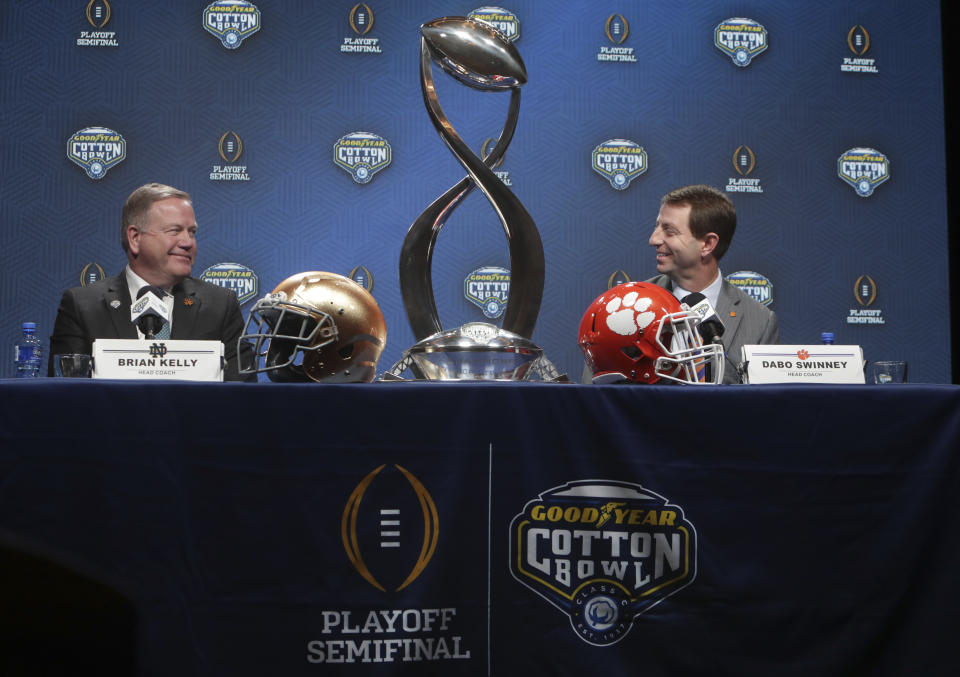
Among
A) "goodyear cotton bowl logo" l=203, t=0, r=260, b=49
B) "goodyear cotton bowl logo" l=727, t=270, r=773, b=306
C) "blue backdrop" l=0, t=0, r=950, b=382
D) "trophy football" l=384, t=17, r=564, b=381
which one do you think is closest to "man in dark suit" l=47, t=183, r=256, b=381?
"blue backdrop" l=0, t=0, r=950, b=382

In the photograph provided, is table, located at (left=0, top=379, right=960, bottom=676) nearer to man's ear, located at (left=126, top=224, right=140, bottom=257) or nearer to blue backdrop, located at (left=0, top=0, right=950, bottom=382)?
man's ear, located at (left=126, top=224, right=140, bottom=257)

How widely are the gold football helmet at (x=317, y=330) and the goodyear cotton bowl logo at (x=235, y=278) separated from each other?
6.96 ft

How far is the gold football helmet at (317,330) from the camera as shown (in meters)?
1.47

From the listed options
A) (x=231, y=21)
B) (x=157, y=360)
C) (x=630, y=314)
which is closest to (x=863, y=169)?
(x=630, y=314)

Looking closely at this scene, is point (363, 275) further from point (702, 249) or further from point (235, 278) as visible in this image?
point (702, 249)

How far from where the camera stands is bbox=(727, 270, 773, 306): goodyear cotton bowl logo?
3676 mm

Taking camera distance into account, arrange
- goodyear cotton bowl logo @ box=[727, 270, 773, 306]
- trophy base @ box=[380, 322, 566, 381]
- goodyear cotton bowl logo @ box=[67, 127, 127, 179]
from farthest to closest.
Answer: goodyear cotton bowl logo @ box=[727, 270, 773, 306], goodyear cotton bowl logo @ box=[67, 127, 127, 179], trophy base @ box=[380, 322, 566, 381]

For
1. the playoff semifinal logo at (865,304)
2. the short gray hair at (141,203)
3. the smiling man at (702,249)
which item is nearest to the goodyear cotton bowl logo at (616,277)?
the smiling man at (702,249)

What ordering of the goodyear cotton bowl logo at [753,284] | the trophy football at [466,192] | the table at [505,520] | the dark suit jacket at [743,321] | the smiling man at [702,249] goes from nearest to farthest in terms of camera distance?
the table at [505,520] < the trophy football at [466,192] < the dark suit jacket at [743,321] < the smiling man at [702,249] < the goodyear cotton bowl logo at [753,284]

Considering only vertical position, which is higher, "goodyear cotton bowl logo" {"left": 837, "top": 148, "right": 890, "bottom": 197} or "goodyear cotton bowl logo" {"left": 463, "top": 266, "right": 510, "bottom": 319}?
"goodyear cotton bowl logo" {"left": 837, "top": 148, "right": 890, "bottom": 197}

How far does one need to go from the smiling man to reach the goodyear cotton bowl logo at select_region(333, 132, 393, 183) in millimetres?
1455

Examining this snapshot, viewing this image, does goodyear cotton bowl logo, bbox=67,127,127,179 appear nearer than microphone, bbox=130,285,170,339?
No

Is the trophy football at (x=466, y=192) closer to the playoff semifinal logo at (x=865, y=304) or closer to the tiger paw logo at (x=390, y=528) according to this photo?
the tiger paw logo at (x=390, y=528)

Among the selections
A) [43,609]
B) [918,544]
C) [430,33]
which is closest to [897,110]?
[430,33]
